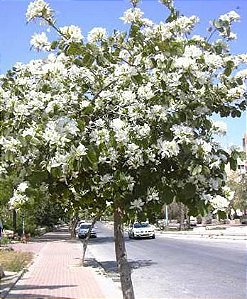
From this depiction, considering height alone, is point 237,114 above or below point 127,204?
above

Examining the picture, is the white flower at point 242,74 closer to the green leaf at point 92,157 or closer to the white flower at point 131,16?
the white flower at point 131,16

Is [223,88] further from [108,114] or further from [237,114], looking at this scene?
[108,114]

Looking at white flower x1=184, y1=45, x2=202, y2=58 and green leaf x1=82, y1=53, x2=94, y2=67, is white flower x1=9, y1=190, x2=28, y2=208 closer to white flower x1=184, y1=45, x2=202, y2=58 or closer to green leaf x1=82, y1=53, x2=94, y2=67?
green leaf x1=82, y1=53, x2=94, y2=67

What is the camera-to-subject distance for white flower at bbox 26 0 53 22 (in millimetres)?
4605

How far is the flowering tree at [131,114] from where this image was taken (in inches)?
173

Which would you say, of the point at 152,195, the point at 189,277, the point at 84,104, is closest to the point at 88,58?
the point at 84,104

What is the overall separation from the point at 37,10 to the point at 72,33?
15.1 inches

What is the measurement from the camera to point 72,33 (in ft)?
15.0

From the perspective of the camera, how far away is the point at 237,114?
4.98m

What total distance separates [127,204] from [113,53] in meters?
1.45

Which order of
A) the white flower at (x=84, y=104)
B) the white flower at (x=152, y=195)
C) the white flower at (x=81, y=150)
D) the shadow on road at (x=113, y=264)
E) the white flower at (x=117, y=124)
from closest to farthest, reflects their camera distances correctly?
the white flower at (x=81, y=150)
the white flower at (x=117, y=124)
the white flower at (x=84, y=104)
the white flower at (x=152, y=195)
the shadow on road at (x=113, y=264)

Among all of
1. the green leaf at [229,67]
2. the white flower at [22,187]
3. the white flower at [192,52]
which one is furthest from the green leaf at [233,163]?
the white flower at [22,187]

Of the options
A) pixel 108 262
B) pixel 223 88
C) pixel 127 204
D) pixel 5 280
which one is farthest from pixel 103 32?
pixel 108 262

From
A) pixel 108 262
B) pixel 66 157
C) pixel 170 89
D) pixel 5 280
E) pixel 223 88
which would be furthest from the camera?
pixel 108 262
